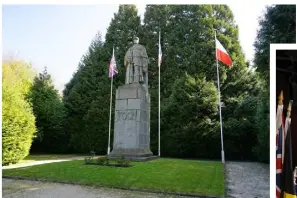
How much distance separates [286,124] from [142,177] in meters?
5.09

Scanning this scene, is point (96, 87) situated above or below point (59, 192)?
above

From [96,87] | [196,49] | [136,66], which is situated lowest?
[96,87]

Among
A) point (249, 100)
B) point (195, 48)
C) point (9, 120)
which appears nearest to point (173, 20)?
point (195, 48)

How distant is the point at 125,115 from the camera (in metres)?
13.2

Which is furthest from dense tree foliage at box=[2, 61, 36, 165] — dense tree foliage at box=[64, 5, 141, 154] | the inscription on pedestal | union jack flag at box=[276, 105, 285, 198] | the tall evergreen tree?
union jack flag at box=[276, 105, 285, 198]

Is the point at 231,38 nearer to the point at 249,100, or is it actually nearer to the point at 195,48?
the point at 195,48

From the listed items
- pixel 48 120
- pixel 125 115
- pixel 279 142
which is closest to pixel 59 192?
pixel 279 142

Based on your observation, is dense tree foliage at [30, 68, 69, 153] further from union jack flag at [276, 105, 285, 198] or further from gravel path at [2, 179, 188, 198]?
union jack flag at [276, 105, 285, 198]

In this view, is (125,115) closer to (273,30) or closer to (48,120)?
(273,30)

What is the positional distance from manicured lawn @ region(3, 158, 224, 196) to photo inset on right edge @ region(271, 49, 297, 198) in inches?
113

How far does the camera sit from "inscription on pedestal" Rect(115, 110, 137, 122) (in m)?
13.0

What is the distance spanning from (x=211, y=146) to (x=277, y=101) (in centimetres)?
1466

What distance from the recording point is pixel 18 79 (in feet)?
83.6

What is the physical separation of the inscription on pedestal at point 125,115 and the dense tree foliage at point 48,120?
10584 mm
